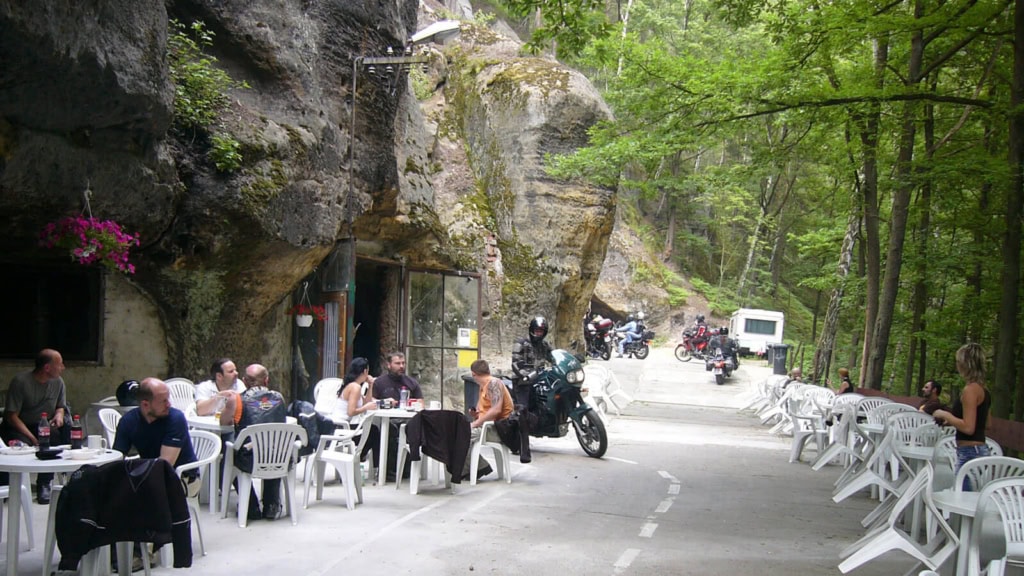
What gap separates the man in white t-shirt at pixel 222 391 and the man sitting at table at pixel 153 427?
1362 millimetres

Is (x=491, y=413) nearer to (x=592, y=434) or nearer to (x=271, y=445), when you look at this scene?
(x=592, y=434)

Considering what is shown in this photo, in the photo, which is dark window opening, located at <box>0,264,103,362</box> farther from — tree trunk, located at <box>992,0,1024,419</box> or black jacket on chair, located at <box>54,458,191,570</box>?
tree trunk, located at <box>992,0,1024,419</box>

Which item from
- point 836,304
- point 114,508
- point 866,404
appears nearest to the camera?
point 114,508

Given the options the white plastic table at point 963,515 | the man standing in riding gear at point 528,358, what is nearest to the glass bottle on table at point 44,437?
the white plastic table at point 963,515

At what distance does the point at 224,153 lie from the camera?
30.1 feet

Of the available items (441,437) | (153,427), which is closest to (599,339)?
(441,437)

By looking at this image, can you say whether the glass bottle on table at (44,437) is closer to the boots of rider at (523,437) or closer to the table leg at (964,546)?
the boots of rider at (523,437)

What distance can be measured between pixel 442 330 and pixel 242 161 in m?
5.92

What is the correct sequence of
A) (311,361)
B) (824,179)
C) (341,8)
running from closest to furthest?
(341,8), (311,361), (824,179)

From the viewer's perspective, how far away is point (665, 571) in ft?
18.9

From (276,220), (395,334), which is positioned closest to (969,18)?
(276,220)

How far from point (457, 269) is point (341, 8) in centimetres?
502

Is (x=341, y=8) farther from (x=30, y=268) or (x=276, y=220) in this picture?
(x=30, y=268)

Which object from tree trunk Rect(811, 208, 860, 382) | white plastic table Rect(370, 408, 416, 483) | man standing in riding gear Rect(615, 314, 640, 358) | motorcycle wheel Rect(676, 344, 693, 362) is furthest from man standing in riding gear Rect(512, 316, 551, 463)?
motorcycle wheel Rect(676, 344, 693, 362)
